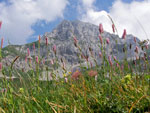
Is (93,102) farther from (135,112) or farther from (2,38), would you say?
(2,38)

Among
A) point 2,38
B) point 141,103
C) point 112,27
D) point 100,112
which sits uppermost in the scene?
point 112,27

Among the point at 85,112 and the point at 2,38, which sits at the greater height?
the point at 2,38

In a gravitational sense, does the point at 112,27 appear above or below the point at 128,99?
above

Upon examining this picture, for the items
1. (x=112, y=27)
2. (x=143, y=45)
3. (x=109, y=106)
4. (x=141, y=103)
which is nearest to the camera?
(x=141, y=103)

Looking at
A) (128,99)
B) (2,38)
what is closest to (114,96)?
(128,99)

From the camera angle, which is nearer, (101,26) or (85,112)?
(85,112)

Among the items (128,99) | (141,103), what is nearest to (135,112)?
(141,103)

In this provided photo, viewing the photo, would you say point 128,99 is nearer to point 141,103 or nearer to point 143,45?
point 141,103

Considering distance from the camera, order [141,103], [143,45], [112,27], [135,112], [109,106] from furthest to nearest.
Answer: [143,45] → [112,27] → [109,106] → [141,103] → [135,112]

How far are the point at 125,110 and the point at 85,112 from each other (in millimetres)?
529

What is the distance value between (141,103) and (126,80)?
684 millimetres

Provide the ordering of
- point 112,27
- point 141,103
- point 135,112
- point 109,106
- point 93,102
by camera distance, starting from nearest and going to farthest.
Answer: point 135,112
point 141,103
point 109,106
point 93,102
point 112,27

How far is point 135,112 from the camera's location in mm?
2104

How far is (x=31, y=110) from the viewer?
8.71 feet
